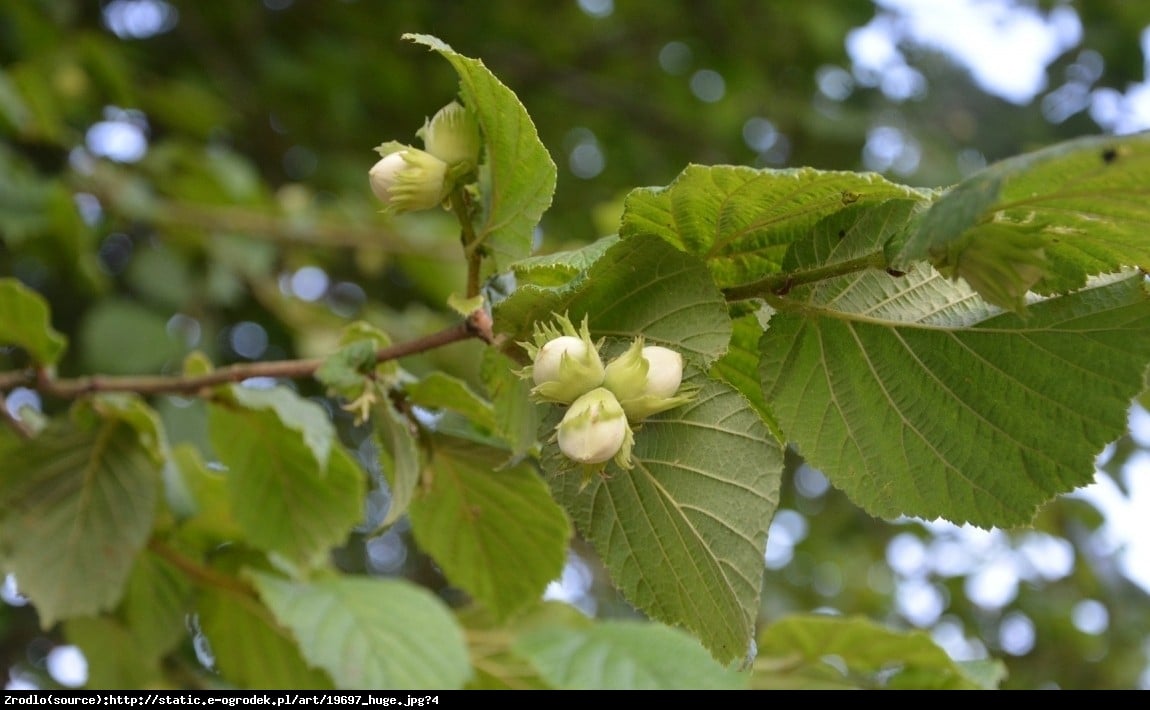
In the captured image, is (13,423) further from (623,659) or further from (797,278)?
(797,278)

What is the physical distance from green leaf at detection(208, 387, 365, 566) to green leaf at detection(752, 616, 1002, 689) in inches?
26.9

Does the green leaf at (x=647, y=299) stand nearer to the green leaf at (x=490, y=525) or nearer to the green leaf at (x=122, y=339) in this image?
the green leaf at (x=490, y=525)

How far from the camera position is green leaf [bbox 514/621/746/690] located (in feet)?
4.99

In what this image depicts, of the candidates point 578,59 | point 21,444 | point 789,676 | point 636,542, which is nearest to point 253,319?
point 578,59

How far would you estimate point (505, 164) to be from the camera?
98 centimetres

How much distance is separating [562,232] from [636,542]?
380cm

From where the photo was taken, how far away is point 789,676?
170 centimetres

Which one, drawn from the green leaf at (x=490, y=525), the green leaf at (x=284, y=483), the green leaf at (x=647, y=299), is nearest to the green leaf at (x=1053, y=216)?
the green leaf at (x=647, y=299)

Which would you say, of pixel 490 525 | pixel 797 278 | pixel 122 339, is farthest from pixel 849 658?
pixel 122 339

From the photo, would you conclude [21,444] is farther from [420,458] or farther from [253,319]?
[253,319]

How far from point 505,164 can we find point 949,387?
1.48ft

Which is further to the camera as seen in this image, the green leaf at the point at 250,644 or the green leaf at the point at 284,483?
the green leaf at the point at 250,644

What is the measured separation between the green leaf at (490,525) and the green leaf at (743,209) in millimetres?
450

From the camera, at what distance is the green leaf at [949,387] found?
33.4 inches
